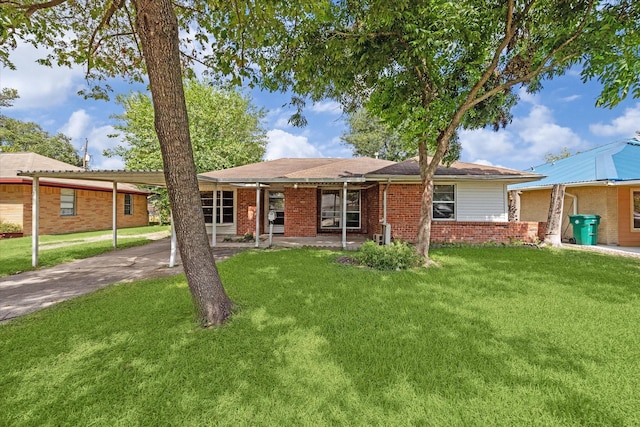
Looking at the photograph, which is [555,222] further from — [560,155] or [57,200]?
[560,155]

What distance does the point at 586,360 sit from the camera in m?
3.09

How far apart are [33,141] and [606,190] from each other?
4627 centimetres

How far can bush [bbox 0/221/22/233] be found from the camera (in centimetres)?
1311

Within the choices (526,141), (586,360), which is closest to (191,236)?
(586,360)

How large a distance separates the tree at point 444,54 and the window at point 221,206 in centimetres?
714

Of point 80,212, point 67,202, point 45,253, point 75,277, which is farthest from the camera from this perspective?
point 80,212

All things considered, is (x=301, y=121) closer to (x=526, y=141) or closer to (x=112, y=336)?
(x=112, y=336)

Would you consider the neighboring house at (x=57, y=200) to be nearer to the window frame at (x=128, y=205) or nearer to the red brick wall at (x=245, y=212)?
the window frame at (x=128, y=205)

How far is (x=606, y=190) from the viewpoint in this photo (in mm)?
11781

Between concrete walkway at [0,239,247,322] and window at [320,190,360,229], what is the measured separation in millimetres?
5496

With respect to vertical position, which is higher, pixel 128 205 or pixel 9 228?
pixel 128 205

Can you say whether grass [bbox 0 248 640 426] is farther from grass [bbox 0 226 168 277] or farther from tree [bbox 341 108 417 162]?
tree [bbox 341 108 417 162]

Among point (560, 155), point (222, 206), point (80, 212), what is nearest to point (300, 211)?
point (222, 206)

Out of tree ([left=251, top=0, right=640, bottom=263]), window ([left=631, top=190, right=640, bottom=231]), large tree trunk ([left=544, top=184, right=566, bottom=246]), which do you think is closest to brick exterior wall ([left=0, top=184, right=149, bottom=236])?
tree ([left=251, top=0, right=640, bottom=263])
